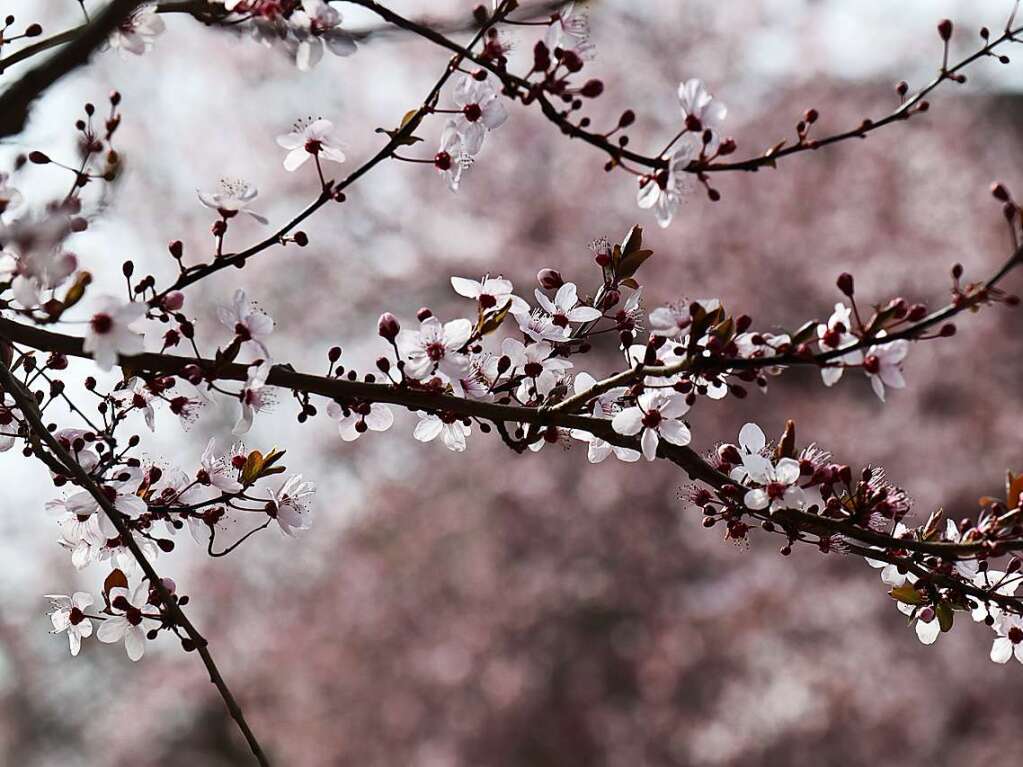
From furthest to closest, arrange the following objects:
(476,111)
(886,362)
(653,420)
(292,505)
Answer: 1. (292,505)
2. (476,111)
3. (653,420)
4. (886,362)

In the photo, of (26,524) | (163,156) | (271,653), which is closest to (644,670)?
(271,653)

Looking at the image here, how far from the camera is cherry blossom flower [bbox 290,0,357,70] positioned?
1191 mm

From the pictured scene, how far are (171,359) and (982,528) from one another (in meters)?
0.79

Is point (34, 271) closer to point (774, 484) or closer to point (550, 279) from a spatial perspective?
point (550, 279)

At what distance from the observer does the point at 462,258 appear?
8.52m

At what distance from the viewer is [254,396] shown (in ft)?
3.72

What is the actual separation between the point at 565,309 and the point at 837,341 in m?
0.35

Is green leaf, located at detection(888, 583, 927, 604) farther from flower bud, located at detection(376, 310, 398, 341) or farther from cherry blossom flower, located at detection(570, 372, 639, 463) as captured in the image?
flower bud, located at detection(376, 310, 398, 341)

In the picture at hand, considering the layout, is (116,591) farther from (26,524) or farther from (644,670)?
(26,524)

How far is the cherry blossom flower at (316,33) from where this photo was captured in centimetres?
119

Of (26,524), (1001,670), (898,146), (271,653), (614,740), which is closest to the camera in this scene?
(1001,670)

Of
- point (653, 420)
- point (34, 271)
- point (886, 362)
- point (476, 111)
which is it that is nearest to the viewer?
point (34, 271)

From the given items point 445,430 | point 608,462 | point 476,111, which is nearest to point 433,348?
point 445,430

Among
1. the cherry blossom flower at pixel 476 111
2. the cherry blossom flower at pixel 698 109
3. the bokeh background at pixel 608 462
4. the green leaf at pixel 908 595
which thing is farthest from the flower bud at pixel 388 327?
the bokeh background at pixel 608 462
